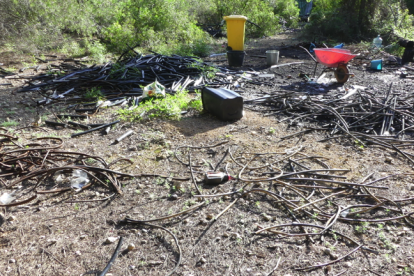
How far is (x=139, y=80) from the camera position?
6996mm

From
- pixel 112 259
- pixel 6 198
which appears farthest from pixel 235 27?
pixel 112 259

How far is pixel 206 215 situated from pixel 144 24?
10.5 m

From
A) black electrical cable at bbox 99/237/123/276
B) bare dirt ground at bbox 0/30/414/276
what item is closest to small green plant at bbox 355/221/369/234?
bare dirt ground at bbox 0/30/414/276

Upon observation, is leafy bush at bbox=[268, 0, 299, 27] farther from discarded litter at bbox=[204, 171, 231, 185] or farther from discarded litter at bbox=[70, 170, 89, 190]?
discarded litter at bbox=[70, 170, 89, 190]

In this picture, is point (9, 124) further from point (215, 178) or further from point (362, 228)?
point (362, 228)

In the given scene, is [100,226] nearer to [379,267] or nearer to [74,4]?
[379,267]

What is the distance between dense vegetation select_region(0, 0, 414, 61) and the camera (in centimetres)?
997

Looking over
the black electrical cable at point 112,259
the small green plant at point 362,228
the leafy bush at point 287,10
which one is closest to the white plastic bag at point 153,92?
the black electrical cable at point 112,259

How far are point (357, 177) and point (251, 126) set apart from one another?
190 centimetres

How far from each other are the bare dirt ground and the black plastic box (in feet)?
1.15

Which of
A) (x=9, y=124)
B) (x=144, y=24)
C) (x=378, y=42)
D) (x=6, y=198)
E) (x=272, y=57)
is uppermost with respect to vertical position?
(x=144, y=24)

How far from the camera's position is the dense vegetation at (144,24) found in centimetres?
997

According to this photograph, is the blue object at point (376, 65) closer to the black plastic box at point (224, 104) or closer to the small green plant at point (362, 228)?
the black plastic box at point (224, 104)

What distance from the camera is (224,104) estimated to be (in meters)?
4.81
